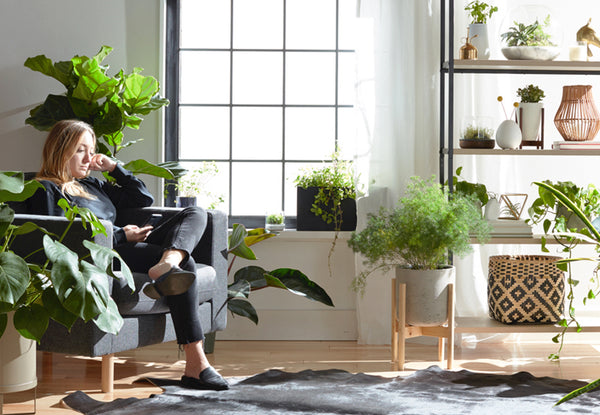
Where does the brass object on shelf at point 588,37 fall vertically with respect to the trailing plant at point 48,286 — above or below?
above

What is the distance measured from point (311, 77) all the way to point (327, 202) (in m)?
0.79

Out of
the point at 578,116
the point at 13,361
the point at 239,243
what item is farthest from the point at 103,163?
the point at 578,116

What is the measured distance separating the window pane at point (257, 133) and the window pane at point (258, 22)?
1.32 feet

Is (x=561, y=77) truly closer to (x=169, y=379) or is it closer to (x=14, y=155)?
(x=169, y=379)

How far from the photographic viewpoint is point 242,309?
3.35m

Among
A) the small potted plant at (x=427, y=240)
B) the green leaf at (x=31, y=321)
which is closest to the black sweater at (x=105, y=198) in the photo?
the green leaf at (x=31, y=321)

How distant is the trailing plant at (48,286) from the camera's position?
6.50ft

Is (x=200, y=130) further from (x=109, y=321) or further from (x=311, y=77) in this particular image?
(x=109, y=321)

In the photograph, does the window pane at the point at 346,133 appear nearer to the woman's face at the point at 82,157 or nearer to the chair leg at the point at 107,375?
the woman's face at the point at 82,157

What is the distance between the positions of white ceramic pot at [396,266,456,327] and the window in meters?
1.19

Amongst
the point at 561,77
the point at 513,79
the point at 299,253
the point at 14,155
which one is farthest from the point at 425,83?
the point at 14,155

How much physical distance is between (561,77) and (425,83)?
832mm

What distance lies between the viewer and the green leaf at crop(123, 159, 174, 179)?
329 centimetres

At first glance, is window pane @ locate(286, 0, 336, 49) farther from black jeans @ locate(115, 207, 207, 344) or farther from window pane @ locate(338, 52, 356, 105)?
black jeans @ locate(115, 207, 207, 344)
